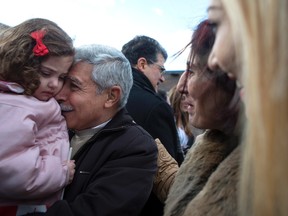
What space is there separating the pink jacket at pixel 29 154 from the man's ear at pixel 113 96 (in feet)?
1.00

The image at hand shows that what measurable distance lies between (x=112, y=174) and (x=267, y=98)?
0.98m

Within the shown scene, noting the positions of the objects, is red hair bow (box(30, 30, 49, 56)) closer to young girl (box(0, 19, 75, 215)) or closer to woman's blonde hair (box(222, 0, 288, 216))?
young girl (box(0, 19, 75, 215))

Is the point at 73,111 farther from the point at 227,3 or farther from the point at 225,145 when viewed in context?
Answer: the point at 227,3

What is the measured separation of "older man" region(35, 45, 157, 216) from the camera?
1385mm

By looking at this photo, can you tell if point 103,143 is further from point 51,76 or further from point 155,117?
point 155,117

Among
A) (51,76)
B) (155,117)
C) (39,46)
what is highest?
(39,46)

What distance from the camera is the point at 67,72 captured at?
5.35 feet

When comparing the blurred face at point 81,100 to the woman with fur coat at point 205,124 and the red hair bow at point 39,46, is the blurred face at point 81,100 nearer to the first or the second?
the red hair bow at point 39,46

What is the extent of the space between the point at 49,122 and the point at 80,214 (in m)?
0.41

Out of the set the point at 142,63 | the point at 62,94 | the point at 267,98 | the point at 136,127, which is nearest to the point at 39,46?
the point at 62,94

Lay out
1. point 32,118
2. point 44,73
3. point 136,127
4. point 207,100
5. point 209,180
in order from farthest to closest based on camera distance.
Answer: point 136,127
point 44,73
point 32,118
point 207,100
point 209,180

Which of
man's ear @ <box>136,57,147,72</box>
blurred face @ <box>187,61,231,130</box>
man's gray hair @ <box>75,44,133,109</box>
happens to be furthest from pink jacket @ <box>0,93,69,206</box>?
man's ear @ <box>136,57,147,72</box>

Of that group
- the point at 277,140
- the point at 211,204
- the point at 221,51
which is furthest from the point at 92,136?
the point at 277,140

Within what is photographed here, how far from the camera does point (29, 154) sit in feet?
4.22
